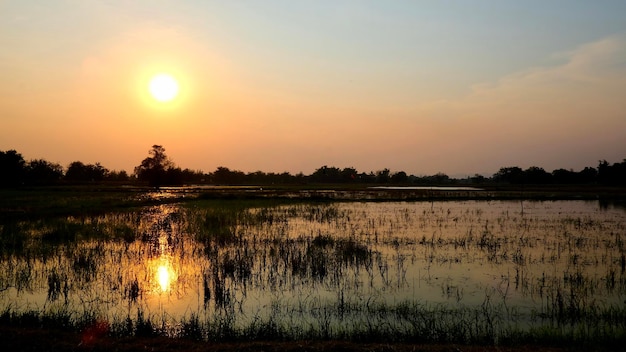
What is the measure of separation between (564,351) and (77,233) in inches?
735

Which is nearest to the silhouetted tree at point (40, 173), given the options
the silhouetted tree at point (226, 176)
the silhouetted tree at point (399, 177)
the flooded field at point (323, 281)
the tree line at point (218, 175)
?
the tree line at point (218, 175)

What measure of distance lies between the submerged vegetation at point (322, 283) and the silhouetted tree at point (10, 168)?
4913 centimetres

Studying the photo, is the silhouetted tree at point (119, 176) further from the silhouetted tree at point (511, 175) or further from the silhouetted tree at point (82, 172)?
the silhouetted tree at point (511, 175)

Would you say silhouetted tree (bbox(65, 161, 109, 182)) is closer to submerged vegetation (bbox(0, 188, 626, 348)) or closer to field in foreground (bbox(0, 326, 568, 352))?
submerged vegetation (bbox(0, 188, 626, 348))

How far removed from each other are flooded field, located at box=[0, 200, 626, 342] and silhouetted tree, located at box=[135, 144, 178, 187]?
64988mm

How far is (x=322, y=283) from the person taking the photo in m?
11.1

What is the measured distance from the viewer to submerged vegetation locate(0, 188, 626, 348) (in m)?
7.63

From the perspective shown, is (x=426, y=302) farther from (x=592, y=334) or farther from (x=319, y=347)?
(x=319, y=347)

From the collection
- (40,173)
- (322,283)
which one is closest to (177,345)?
(322,283)

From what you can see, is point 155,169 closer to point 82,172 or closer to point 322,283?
point 82,172

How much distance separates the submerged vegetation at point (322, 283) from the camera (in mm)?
7629

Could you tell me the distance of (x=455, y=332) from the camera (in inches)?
286

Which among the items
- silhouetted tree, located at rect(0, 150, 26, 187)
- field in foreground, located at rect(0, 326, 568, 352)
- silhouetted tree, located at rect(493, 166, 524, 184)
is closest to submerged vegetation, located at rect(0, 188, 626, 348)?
field in foreground, located at rect(0, 326, 568, 352)

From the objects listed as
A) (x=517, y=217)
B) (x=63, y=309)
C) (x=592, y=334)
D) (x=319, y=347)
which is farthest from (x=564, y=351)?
(x=517, y=217)
